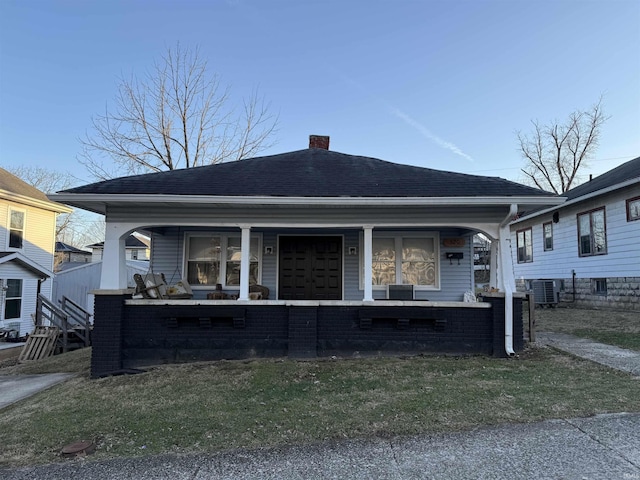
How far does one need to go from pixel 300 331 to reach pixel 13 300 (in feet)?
44.0

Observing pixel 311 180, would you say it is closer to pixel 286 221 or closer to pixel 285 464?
pixel 286 221

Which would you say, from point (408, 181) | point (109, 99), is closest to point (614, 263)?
point (408, 181)

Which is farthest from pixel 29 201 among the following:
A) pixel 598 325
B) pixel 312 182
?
pixel 598 325

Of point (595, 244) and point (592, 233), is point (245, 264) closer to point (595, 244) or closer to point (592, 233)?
point (595, 244)

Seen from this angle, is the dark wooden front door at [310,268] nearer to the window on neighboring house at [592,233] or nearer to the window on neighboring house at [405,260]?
the window on neighboring house at [405,260]

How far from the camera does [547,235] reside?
54.3ft

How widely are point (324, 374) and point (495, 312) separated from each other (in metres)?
3.04

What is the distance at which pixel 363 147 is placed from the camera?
1983 centimetres

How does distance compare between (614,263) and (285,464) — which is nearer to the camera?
(285,464)

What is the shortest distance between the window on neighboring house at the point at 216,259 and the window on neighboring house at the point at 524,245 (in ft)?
45.0

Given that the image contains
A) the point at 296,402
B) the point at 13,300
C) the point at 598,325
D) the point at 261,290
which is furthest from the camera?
the point at 13,300

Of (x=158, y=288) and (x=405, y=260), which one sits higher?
(x=405, y=260)

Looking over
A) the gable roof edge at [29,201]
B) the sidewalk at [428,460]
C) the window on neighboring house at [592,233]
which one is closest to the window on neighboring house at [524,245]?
the window on neighboring house at [592,233]

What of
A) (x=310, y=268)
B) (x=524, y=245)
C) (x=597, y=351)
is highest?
(x=524, y=245)
